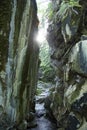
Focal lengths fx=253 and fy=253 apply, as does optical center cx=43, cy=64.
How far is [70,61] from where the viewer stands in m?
9.93

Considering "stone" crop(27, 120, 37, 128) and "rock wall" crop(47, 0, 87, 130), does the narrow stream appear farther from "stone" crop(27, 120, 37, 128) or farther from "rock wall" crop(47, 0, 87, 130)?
"rock wall" crop(47, 0, 87, 130)

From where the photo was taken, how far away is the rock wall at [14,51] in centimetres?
791

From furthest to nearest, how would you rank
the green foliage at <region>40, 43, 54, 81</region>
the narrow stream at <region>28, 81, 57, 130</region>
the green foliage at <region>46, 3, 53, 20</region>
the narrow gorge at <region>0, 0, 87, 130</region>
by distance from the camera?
the green foliage at <region>40, 43, 54, 81</region> → the green foliage at <region>46, 3, 53, 20</region> → the narrow stream at <region>28, 81, 57, 130</region> → the narrow gorge at <region>0, 0, 87, 130</region>

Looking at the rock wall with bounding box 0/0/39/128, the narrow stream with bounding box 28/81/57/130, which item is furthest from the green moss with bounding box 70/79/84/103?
the narrow stream with bounding box 28/81/57/130

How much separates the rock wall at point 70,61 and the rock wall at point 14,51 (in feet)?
6.15

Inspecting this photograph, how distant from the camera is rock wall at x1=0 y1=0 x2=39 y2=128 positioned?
26.0ft

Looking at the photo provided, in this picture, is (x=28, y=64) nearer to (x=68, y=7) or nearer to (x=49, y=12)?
(x=68, y=7)

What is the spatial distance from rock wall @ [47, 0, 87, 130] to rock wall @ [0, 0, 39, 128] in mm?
1875

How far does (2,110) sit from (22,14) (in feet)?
10.4

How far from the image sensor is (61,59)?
42.3 ft

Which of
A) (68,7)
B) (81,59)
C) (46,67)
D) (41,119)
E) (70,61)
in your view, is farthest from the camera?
(46,67)

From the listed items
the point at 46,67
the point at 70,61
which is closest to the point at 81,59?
the point at 70,61

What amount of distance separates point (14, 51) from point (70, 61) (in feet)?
8.98

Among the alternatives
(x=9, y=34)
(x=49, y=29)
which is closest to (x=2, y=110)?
(x=9, y=34)
